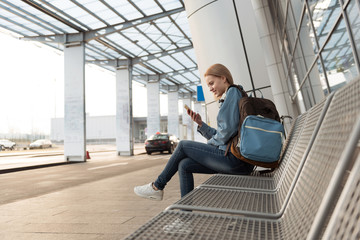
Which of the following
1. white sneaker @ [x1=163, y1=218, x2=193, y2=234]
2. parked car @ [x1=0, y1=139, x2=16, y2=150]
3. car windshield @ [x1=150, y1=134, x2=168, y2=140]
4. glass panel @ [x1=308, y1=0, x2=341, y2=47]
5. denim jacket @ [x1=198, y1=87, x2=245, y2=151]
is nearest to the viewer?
white sneaker @ [x1=163, y1=218, x2=193, y2=234]

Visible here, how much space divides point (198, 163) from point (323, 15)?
91.6 inches

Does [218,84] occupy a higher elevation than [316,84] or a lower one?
lower

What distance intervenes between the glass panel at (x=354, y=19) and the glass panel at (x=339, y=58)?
5.9 inches

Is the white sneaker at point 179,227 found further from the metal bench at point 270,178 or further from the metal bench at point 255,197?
the metal bench at point 270,178

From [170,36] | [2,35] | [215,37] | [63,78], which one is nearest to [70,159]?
[63,78]

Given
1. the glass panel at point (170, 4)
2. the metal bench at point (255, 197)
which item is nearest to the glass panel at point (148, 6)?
the glass panel at point (170, 4)

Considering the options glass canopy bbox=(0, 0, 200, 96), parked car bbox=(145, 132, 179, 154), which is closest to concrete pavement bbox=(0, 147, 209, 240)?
glass canopy bbox=(0, 0, 200, 96)

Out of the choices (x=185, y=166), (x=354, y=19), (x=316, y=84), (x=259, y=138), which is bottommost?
(x=185, y=166)

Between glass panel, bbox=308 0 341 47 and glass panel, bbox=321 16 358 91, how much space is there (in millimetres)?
132

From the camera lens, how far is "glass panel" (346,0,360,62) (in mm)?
2354

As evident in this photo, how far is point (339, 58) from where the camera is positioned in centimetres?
321

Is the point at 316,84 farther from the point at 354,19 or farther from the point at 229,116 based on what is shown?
the point at 229,116

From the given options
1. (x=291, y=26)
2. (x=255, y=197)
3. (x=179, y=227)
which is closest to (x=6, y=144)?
(x=291, y=26)

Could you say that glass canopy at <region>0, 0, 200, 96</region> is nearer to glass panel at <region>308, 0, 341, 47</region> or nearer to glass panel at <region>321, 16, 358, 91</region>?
glass panel at <region>308, 0, 341, 47</region>
